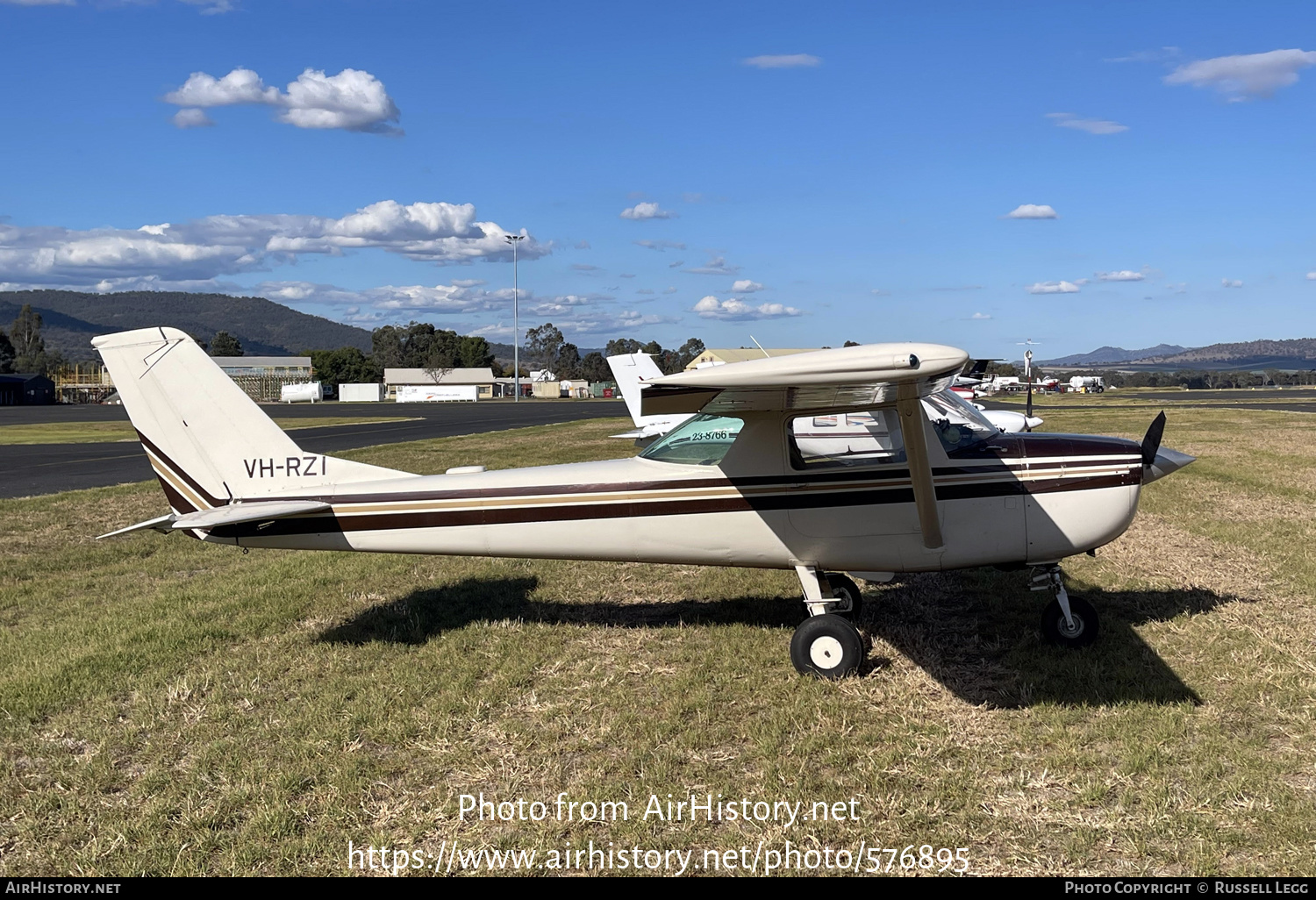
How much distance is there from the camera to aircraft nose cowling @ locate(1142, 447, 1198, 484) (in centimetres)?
661

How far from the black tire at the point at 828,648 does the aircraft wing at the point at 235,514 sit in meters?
3.70

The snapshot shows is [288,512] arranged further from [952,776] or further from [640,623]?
[952,776]

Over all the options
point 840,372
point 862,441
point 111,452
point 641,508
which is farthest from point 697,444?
point 111,452

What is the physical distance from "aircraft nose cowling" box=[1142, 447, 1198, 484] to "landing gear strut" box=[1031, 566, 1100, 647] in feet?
3.37

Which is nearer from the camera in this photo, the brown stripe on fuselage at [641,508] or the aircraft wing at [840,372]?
the aircraft wing at [840,372]

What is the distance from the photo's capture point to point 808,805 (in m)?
4.21

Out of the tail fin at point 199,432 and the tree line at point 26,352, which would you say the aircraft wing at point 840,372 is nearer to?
the tail fin at point 199,432

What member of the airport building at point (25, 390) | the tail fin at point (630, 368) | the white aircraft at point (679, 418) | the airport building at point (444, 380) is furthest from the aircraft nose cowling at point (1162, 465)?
the airport building at point (444, 380)

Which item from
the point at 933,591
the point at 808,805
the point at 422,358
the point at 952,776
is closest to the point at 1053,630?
the point at 933,591

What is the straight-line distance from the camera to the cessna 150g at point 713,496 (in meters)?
6.19

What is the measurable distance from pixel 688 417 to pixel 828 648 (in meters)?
14.9

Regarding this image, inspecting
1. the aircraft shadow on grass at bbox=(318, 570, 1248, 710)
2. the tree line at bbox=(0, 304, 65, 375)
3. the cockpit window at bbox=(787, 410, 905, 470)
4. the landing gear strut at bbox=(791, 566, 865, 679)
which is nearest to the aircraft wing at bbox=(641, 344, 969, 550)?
the cockpit window at bbox=(787, 410, 905, 470)

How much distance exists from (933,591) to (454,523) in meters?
4.64

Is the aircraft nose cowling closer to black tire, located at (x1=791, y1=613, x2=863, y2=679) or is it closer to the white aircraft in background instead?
the white aircraft in background
